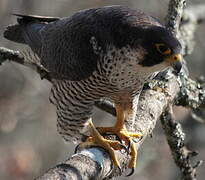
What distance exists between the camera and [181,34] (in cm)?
647

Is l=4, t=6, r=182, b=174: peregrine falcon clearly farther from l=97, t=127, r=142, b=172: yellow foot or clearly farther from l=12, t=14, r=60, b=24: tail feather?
l=12, t=14, r=60, b=24: tail feather

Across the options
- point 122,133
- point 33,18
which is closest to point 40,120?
point 33,18

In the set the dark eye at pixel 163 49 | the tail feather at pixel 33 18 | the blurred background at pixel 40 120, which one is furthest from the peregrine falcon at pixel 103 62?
the blurred background at pixel 40 120

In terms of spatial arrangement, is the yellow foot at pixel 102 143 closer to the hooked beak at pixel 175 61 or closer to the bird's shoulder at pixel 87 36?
the bird's shoulder at pixel 87 36

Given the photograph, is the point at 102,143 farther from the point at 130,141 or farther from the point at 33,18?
the point at 33,18

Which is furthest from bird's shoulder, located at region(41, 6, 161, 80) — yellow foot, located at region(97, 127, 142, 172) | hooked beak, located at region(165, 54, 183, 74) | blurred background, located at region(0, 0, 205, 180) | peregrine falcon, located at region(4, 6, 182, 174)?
blurred background, located at region(0, 0, 205, 180)

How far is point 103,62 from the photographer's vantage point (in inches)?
190

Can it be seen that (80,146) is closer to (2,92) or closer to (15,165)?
(2,92)

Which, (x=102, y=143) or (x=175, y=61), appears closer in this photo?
(x=175, y=61)

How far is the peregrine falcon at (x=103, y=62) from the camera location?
462 cm

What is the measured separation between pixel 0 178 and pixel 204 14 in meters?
5.29

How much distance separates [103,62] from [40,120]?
638cm

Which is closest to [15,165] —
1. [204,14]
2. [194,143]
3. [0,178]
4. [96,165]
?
[0,178]

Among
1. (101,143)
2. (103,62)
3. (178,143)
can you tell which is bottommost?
(178,143)
